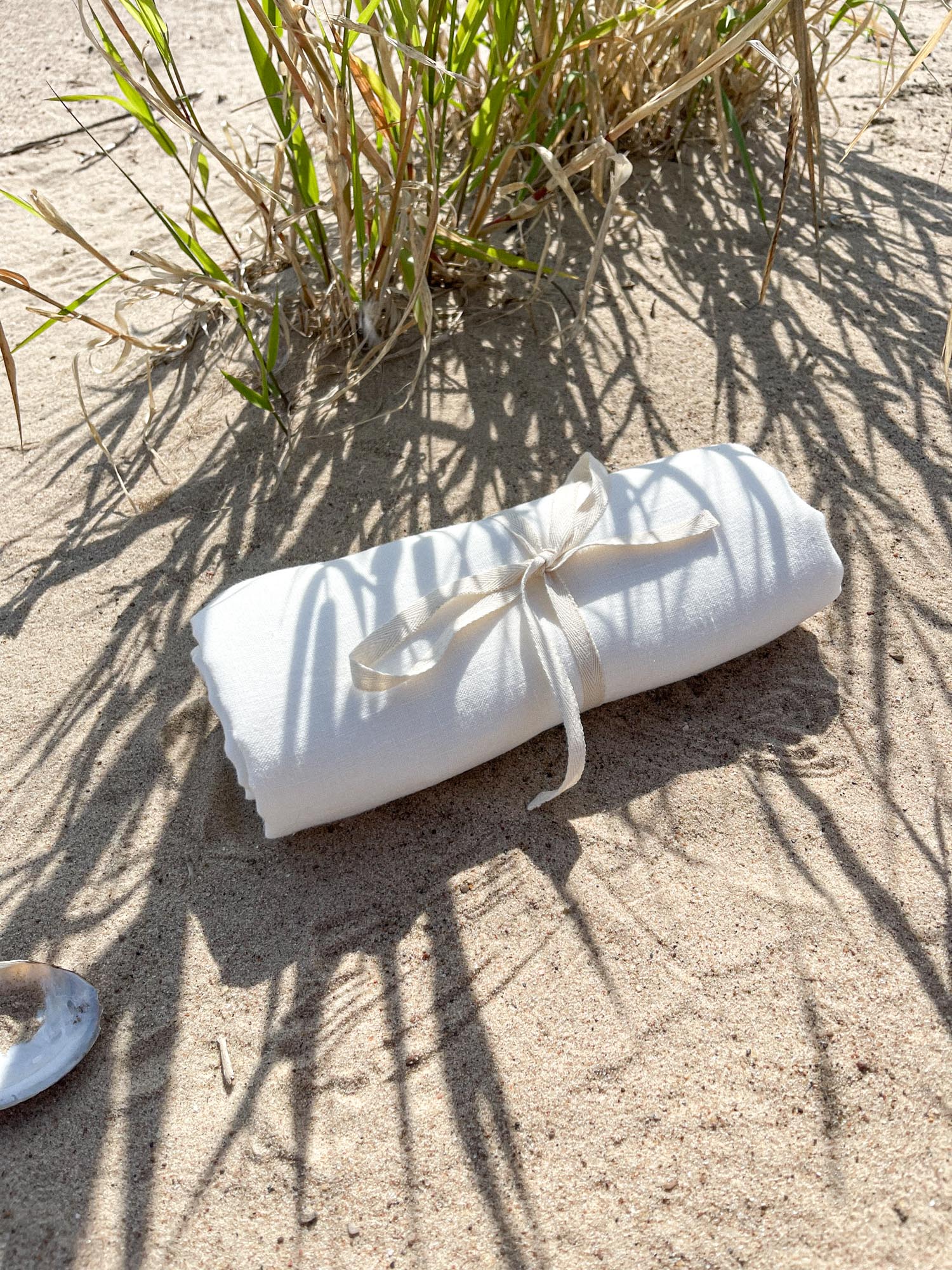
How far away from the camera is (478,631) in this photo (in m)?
1.21

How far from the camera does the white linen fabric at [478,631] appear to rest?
114 cm

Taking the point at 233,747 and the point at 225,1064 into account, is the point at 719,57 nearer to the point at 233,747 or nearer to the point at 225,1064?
the point at 233,747

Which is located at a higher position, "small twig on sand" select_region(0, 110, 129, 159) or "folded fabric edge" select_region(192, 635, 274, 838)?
"small twig on sand" select_region(0, 110, 129, 159)

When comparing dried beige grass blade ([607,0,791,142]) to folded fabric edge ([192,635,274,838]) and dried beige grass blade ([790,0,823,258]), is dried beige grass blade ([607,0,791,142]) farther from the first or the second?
folded fabric edge ([192,635,274,838])

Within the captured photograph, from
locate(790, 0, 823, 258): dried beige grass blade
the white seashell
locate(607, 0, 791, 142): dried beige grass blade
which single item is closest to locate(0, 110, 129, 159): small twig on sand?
locate(607, 0, 791, 142): dried beige grass blade

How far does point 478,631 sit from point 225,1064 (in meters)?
0.55

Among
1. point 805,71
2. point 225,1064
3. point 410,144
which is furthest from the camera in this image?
point 410,144

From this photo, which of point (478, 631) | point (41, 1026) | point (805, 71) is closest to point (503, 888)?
point (478, 631)

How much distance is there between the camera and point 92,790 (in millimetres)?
1301

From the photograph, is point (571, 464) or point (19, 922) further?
point (571, 464)

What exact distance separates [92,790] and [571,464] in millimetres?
891

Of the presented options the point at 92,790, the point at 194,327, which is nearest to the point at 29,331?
the point at 194,327

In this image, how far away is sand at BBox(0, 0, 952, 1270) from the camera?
98 cm

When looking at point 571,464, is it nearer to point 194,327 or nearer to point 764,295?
point 764,295
